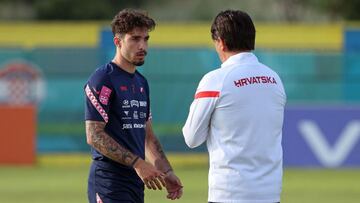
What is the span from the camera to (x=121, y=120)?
772 centimetres

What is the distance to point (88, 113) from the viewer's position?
761 centimetres

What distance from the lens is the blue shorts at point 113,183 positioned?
771cm

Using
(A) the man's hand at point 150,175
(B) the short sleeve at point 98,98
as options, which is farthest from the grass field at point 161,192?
(A) the man's hand at point 150,175

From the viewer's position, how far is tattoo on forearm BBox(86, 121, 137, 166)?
7.52m

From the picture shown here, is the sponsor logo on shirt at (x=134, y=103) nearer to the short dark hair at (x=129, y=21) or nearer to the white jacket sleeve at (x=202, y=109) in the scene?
the short dark hair at (x=129, y=21)

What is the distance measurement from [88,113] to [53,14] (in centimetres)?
4694

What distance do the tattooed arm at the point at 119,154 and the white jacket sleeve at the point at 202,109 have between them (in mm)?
629

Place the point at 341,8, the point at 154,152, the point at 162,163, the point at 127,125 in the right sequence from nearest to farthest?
1. the point at 127,125
2. the point at 162,163
3. the point at 154,152
4. the point at 341,8

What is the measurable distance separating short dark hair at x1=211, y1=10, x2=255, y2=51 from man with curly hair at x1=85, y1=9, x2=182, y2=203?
3.21 feet

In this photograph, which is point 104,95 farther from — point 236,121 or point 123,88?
point 236,121

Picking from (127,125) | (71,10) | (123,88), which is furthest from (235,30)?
(71,10)

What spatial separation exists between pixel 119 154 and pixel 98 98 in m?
0.40

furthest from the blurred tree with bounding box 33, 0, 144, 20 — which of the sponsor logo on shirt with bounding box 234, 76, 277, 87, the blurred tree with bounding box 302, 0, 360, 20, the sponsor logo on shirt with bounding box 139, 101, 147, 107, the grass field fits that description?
the sponsor logo on shirt with bounding box 234, 76, 277, 87

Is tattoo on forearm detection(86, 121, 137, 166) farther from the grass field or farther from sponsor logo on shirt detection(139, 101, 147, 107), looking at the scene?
the grass field
